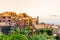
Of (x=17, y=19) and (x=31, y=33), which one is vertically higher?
(x=17, y=19)

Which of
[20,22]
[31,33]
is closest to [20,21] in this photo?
[20,22]

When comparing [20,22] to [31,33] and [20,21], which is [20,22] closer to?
[20,21]

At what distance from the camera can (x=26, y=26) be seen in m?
2.17

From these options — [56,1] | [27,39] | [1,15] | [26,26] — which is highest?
[56,1]

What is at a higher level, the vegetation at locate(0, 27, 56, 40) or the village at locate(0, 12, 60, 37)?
the village at locate(0, 12, 60, 37)

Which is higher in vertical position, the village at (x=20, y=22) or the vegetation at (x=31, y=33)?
the village at (x=20, y=22)

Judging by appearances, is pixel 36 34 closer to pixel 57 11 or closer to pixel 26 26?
pixel 26 26

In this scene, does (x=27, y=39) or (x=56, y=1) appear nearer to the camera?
(x=27, y=39)

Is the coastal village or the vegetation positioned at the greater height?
the coastal village

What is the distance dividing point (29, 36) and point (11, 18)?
0.30 m

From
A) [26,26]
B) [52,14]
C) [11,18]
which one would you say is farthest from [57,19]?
[11,18]

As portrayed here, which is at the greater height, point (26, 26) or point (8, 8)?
point (8, 8)

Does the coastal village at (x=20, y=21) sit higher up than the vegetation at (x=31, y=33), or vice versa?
the coastal village at (x=20, y=21)

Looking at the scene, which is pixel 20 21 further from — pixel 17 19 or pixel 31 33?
pixel 31 33
